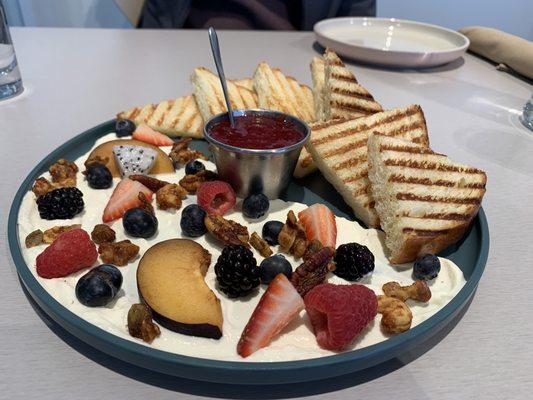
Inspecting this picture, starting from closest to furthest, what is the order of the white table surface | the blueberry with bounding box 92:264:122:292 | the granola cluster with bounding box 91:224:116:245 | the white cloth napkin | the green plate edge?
the green plate edge, the white table surface, the blueberry with bounding box 92:264:122:292, the granola cluster with bounding box 91:224:116:245, the white cloth napkin

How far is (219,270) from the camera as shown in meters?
1.38

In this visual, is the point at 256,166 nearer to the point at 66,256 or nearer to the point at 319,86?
the point at 66,256

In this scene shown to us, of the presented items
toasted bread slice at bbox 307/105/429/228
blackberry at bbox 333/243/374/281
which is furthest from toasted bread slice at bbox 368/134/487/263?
blackberry at bbox 333/243/374/281

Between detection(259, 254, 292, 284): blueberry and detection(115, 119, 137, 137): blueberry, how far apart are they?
118 cm

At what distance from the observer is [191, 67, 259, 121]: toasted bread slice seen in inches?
94.9

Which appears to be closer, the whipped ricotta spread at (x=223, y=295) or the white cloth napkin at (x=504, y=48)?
the whipped ricotta spread at (x=223, y=295)

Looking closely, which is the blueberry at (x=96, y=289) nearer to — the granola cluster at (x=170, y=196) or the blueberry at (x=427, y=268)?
the granola cluster at (x=170, y=196)

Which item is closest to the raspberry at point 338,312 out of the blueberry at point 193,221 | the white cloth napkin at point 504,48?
the blueberry at point 193,221

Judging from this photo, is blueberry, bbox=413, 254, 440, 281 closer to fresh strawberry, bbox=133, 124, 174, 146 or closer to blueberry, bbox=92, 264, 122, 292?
blueberry, bbox=92, 264, 122, 292

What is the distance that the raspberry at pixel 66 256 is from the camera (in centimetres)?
140

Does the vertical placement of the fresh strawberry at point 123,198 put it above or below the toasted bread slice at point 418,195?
below

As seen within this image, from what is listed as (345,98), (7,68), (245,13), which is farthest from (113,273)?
(245,13)

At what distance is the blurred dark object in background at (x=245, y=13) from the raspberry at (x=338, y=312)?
3.59 metres

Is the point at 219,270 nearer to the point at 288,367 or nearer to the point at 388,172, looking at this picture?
the point at 288,367
